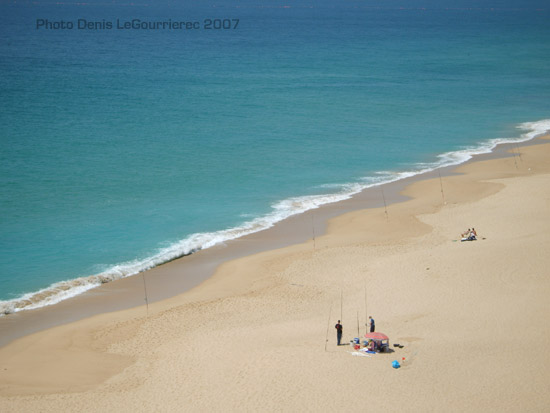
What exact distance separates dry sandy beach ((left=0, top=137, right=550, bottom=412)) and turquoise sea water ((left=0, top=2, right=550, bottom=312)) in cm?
486

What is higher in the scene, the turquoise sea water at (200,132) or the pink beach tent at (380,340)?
the turquoise sea water at (200,132)

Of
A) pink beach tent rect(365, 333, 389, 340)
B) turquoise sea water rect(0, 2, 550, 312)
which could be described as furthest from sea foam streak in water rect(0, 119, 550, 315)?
pink beach tent rect(365, 333, 389, 340)

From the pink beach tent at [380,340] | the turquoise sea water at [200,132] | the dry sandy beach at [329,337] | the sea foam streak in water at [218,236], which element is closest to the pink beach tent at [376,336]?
the pink beach tent at [380,340]

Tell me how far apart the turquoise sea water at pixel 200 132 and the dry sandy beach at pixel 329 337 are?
486 centimetres

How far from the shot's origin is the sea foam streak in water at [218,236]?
25656mm

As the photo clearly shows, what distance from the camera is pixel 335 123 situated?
54344 mm

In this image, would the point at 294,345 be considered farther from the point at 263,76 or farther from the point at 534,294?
the point at 263,76

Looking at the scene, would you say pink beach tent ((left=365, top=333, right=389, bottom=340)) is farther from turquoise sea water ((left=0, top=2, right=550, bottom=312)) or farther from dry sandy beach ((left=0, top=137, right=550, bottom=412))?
turquoise sea water ((left=0, top=2, right=550, bottom=312))

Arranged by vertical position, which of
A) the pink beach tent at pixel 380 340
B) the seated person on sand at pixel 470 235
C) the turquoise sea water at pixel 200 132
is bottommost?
the pink beach tent at pixel 380 340

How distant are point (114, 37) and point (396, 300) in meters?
97.1

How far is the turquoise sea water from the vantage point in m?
31.6

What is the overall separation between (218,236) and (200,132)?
66.1 feet

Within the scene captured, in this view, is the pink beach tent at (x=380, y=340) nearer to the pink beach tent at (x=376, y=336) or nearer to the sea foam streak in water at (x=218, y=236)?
the pink beach tent at (x=376, y=336)

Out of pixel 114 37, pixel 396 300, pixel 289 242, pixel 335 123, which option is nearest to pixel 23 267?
pixel 289 242
